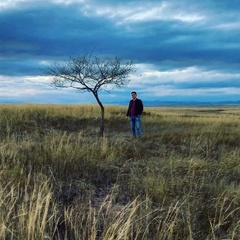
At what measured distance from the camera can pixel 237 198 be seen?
20.7 feet

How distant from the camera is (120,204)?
6047 mm

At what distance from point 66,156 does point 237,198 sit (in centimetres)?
374

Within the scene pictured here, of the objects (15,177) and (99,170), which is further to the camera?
(99,170)

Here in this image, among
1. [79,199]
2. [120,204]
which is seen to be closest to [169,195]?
[120,204]

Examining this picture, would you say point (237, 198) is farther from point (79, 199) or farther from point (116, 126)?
point (116, 126)

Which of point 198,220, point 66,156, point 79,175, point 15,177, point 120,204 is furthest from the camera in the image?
point 66,156

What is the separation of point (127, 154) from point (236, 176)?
10.7ft

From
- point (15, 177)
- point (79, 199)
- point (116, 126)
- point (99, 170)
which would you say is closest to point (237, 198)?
point (79, 199)

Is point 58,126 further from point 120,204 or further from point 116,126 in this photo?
point 120,204

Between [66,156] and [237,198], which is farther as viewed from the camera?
[66,156]

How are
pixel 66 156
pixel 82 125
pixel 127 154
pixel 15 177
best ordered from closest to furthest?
1. pixel 15 177
2. pixel 66 156
3. pixel 127 154
4. pixel 82 125

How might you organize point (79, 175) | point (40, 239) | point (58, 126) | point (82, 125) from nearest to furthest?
point (40, 239) → point (79, 175) → point (58, 126) → point (82, 125)

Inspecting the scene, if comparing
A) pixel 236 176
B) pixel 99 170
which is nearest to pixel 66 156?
pixel 99 170

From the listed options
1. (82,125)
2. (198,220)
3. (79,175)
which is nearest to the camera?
(198,220)
